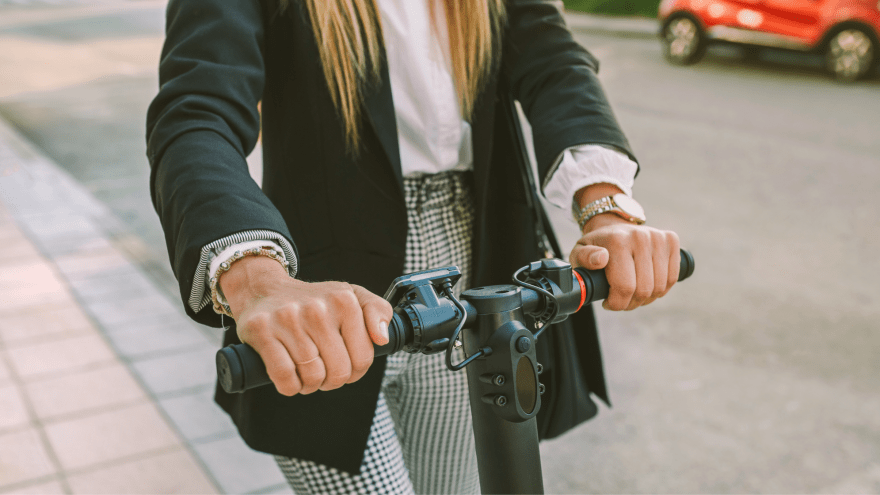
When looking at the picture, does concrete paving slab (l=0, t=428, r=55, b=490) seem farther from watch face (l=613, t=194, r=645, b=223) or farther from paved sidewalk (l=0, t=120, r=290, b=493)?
watch face (l=613, t=194, r=645, b=223)

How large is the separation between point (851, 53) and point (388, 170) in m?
9.99

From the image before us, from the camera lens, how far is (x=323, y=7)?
1419 mm

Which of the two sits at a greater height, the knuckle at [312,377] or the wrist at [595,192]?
the wrist at [595,192]

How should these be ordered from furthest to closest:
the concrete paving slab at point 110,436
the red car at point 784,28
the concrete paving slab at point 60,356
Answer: the red car at point 784,28 → the concrete paving slab at point 60,356 → the concrete paving slab at point 110,436

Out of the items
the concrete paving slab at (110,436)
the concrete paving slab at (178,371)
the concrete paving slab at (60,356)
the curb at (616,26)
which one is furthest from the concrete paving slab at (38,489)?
the curb at (616,26)

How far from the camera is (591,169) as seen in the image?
1.41 meters

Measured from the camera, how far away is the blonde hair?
4.73ft

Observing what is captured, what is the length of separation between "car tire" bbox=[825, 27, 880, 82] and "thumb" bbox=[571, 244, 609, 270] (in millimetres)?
9877

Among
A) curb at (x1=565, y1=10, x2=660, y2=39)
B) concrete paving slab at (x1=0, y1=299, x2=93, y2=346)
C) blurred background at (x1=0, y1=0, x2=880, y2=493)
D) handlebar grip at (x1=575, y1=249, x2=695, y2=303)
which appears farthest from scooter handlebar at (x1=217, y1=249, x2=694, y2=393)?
curb at (x1=565, y1=10, x2=660, y2=39)

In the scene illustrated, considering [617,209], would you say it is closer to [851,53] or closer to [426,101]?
[426,101]

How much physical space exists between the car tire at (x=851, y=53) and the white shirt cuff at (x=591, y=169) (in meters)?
9.64

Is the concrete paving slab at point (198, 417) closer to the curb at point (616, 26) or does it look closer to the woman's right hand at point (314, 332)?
the woman's right hand at point (314, 332)

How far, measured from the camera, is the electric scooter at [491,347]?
3.33 ft

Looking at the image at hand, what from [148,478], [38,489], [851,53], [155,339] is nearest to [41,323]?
[155,339]
